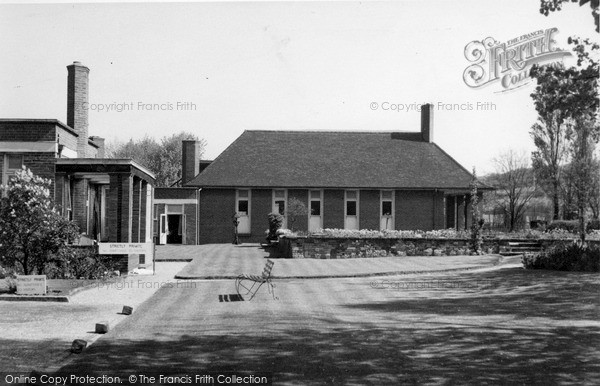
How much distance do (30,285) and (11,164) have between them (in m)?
7.58

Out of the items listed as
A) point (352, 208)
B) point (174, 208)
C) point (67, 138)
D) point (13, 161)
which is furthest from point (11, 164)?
point (352, 208)

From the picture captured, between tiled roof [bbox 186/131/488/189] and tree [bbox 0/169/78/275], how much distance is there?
25113 mm

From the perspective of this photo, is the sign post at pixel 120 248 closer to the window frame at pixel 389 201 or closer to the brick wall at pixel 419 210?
the window frame at pixel 389 201

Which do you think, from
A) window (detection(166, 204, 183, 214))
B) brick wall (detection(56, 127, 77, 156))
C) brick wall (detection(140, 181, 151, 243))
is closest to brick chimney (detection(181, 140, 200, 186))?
window (detection(166, 204, 183, 214))

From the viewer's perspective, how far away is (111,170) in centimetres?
2197

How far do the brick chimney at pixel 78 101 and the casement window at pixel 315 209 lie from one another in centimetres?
1796

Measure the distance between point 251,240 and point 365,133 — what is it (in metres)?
11.9

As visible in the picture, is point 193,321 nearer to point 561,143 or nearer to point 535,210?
point 561,143

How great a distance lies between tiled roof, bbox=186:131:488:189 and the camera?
4322 centimetres

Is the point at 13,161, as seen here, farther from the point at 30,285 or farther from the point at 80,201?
the point at 30,285

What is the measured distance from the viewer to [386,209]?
43.5 m

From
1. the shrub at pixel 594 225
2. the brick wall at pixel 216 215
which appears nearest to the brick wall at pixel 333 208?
the brick wall at pixel 216 215

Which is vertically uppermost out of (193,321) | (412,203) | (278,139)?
(278,139)

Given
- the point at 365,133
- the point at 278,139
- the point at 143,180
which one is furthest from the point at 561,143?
the point at 143,180
